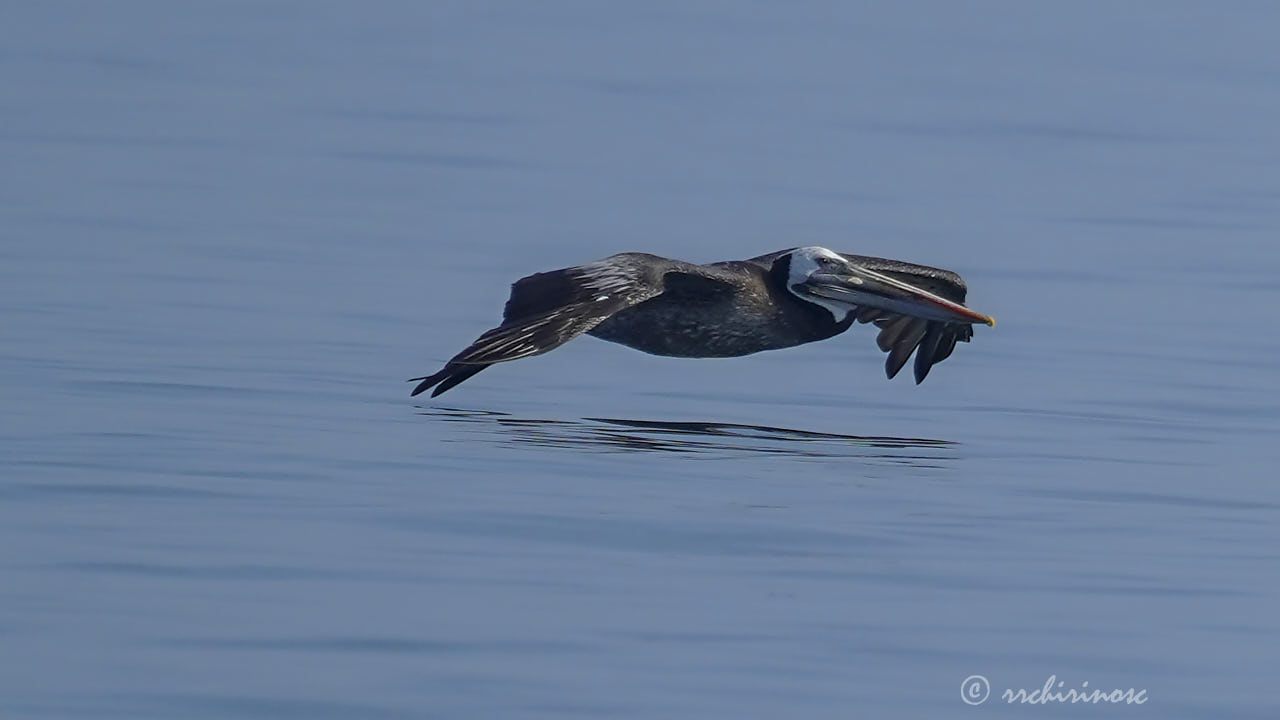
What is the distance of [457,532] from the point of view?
380 inches

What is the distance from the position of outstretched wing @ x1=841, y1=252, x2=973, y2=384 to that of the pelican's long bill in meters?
0.06

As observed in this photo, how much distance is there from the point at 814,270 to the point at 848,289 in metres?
0.22

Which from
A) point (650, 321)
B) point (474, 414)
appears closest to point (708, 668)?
point (474, 414)

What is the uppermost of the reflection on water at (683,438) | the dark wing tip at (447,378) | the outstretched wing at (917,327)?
the outstretched wing at (917,327)

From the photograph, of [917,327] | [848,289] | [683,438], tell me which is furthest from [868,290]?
[683,438]

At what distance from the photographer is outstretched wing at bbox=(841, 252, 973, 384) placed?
14.4 meters

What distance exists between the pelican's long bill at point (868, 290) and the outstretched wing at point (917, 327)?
0.18 ft

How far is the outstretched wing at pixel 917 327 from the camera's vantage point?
14414 millimetres

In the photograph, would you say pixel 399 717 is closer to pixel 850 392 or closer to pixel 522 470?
pixel 522 470

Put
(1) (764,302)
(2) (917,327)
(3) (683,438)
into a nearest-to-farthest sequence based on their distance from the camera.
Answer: (3) (683,438), (1) (764,302), (2) (917,327)

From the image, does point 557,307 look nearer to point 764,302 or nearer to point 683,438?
point 683,438

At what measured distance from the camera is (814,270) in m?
14.4

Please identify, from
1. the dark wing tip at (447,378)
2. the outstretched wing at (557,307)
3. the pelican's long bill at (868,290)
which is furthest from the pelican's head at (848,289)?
the dark wing tip at (447,378)

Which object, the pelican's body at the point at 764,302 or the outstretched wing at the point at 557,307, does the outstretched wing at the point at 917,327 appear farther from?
the outstretched wing at the point at 557,307
